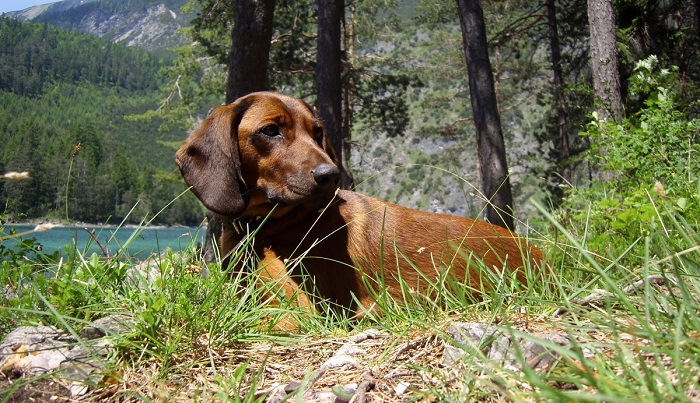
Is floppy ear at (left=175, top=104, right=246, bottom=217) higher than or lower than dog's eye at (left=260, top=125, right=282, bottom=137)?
lower

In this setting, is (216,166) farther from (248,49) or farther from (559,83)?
(559,83)

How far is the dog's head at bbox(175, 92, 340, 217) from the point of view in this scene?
3704mm

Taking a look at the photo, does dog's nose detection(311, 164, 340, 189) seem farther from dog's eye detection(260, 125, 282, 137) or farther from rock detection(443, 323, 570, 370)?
rock detection(443, 323, 570, 370)

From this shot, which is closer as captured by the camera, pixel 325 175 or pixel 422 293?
pixel 422 293

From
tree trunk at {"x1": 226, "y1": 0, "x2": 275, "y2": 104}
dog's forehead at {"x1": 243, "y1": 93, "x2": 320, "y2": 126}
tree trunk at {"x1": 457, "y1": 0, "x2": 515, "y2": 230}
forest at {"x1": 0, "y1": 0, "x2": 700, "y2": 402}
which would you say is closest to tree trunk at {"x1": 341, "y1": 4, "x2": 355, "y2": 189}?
tree trunk at {"x1": 457, "y1": 0, "x2": 515, "y2": 230}

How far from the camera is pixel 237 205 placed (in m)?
3.79

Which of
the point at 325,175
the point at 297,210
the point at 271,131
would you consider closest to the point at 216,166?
the point at 271,131

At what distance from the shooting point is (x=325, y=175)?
11.9 feet

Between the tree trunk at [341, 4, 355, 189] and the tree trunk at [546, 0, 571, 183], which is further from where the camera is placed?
the tree trunk at [341, 4, 355, 189]

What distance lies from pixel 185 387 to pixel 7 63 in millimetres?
204998

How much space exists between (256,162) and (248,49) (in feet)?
19.9

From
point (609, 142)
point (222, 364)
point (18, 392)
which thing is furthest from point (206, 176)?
point (609, 142)

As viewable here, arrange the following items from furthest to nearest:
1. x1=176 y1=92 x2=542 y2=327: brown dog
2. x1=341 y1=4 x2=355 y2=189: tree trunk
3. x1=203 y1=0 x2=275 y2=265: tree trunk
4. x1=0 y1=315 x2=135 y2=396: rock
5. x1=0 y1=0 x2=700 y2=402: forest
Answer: x1=341 y1=4 x2=355 y2=189: tree trunk, x1=203 y1=0 x2=275 y2=265: tree trunk, x1=176 y1=92 x2=542 y2=327: brown dog, x1=0 y1=315 x2=135 y2=396: rock, x1=0 y1=0 x2=700 y2=402: forest

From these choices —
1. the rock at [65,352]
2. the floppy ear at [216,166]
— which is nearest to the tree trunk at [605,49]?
the floppy ear at [216,166]
